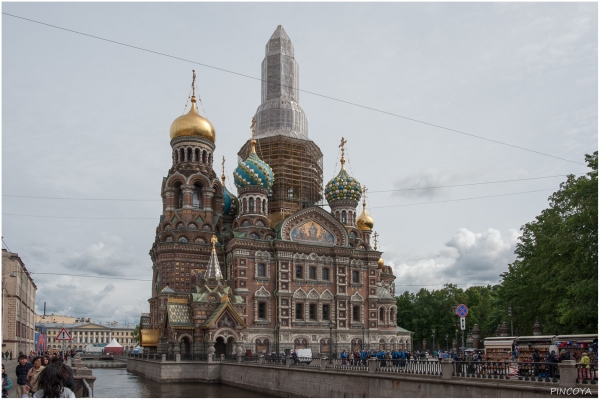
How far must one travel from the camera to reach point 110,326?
155000 millimetres

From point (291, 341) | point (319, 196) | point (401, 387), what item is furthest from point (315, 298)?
point (401, 387)

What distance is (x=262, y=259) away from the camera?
46.8 metres

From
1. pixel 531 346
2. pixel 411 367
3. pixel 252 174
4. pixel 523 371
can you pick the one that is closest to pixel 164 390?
pixel 411 367

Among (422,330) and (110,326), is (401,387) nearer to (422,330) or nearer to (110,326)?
(422,330)

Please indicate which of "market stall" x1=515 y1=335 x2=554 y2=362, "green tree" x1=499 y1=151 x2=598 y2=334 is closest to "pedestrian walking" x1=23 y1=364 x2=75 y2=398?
"market stall" x1=515 y1=335 x2=554 y2=362

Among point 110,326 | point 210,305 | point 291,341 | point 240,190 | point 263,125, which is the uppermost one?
point 263,125

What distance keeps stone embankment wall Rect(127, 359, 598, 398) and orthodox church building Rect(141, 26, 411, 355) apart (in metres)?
1.90

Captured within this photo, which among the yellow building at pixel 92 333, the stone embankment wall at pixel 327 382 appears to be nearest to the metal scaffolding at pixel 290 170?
the stone embankment wall at pixel 327 382

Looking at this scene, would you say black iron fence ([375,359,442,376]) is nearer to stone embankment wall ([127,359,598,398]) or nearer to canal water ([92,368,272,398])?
stone embankment wall ([127,359,598,398])

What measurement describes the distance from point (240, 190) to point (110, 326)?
118523 mm

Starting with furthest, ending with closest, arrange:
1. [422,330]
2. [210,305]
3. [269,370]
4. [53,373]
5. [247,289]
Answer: [422,330]
[247,289]
[210,305]
[269,370]
[53,373]

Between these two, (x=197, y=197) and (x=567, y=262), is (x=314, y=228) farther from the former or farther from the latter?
(x=567, y=262)

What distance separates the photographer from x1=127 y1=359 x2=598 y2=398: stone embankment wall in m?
18.9

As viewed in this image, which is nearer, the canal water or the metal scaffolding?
the canal water
